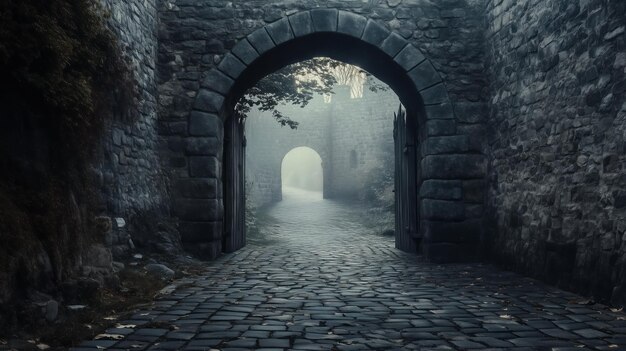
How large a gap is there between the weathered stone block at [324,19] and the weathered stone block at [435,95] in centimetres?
149

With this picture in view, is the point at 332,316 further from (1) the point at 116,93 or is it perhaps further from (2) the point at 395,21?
(2) the point at 395,21

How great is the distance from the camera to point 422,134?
24.5ft

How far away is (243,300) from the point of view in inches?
171

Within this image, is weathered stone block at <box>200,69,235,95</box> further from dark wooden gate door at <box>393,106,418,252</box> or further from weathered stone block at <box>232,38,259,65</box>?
dark wooden gate door at <box>393,106,418,252</box>

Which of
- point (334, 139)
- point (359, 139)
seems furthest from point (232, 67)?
point (334, 139)

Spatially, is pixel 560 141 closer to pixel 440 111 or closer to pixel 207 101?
pixel 440 111

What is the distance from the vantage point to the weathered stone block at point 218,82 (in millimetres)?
7160

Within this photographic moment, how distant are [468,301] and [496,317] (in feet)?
2.05

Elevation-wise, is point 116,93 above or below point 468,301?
above

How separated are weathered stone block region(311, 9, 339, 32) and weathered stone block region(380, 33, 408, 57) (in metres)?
0.71

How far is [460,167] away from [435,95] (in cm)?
101

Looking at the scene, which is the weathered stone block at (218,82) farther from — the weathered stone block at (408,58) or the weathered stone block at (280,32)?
the weathered stone block at (408,58)

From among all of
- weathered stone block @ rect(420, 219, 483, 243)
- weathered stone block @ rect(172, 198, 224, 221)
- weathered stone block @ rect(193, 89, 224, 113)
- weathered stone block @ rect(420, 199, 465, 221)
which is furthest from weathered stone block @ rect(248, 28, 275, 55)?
weathered stone block @ rect(420, 219, 483, 243)

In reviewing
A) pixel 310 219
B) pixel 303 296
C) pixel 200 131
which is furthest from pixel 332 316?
pixel 310 219
